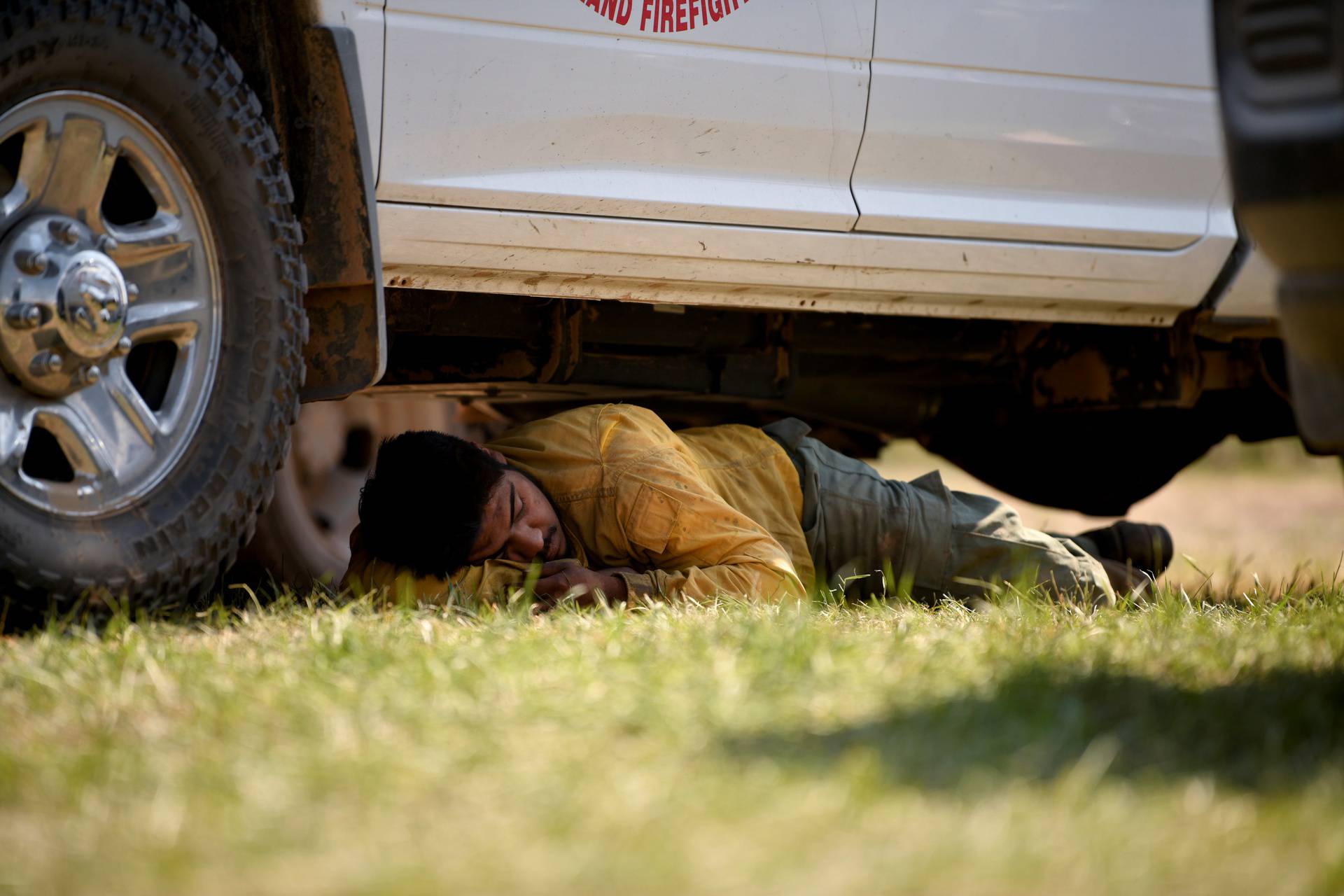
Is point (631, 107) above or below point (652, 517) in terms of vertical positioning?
above

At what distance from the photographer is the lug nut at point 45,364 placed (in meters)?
2.40

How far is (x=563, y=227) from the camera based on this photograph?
2969mm

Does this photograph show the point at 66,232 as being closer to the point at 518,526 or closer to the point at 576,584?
the point at 518,526

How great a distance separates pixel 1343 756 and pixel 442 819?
1.20 metres

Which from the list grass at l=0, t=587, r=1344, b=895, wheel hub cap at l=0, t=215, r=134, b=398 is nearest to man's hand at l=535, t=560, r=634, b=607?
grass at l=0, t=587, r=1344, b=895

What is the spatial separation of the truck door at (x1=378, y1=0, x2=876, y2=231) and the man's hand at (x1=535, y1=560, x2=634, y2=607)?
0.79m

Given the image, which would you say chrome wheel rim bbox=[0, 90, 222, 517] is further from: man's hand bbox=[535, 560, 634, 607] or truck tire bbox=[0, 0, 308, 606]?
man's hand bbox=[535, 560, 634, 607]

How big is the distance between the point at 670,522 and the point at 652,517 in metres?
0.04

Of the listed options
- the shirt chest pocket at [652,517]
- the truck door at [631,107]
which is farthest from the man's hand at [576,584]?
the truck door at [631,107]

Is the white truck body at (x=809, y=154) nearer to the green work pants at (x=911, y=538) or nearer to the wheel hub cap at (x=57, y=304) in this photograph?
the green work pants at (x=911, y=538)

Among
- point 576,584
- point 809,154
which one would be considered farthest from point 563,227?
→ point 576,584

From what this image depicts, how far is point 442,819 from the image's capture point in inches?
62.0

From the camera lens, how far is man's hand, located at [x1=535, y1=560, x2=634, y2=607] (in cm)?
296

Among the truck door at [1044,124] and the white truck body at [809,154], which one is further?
the truck door at [1044,124]
